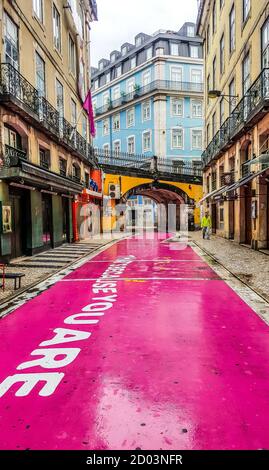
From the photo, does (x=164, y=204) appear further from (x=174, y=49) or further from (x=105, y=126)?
(x=174, y=49)

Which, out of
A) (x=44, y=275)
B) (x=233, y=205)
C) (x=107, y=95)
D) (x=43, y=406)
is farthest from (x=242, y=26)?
(x=107, y=95)

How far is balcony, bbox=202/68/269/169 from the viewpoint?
13781mm

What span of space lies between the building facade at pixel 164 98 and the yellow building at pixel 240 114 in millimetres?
11028

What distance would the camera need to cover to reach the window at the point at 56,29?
1889 cm

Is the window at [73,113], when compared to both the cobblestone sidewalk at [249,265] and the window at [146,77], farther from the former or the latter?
the window at [146,77]

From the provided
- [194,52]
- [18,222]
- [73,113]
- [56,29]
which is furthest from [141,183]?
[194,52]

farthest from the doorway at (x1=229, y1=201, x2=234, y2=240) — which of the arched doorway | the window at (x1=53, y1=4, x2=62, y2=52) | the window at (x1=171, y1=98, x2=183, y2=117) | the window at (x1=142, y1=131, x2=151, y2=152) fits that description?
the window at (x1=171, y1=98, x2=183, y2=117)

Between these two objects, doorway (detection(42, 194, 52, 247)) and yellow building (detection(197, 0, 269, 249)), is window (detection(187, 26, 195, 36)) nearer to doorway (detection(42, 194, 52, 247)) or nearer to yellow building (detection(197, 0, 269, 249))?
yellow building (detection(197, 0, 269, 249))

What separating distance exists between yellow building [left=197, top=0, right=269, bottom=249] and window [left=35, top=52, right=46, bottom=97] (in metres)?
8.10

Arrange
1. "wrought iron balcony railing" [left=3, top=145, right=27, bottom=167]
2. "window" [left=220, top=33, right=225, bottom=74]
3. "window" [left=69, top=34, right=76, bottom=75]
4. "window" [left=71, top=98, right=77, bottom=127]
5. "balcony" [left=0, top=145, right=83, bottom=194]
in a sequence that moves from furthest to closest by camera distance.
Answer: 1. "window" [left=220, top=33, right=225, bottom=74]
2. "window" [left=71, top=98, right=77, bottom=127]
3. "window" [left=69, top=34, right=76, bottom=75]
4. "wrought iron balcony railing" [left=3, top=145, right=27, bottom=167]
5. "balcony" [left=0, top=145, right=83, bottom=194]

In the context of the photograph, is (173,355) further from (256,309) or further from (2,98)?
(2,98)

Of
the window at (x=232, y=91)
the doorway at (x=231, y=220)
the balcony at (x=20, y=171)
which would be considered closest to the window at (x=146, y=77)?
the window at (x=232, y=91)

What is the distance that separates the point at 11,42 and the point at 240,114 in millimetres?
10581
